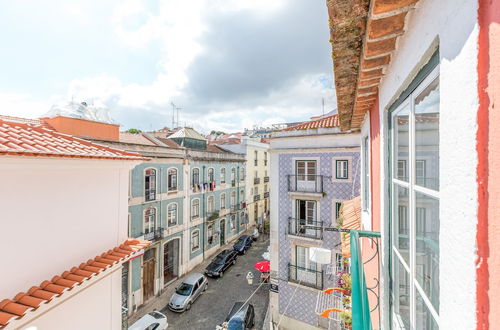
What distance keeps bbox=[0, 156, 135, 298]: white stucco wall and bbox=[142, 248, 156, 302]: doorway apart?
10.8 meters

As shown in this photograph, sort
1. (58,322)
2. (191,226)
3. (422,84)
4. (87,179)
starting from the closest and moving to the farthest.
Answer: (422,84), (58,322), (87,179), (191,226)

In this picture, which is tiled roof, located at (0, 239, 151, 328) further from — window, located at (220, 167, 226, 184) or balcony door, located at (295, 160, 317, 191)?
window, located at (220, 167, 226, 184)

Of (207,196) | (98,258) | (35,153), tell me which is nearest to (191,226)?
(207,196)

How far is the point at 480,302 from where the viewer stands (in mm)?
846

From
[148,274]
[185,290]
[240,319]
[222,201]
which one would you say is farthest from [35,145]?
[222,201]

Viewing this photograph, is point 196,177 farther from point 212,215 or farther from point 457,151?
point 457,151

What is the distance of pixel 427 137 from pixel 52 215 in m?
5.37

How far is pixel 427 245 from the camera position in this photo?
1628mm

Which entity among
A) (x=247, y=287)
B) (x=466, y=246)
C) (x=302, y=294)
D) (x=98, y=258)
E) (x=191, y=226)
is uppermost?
(x=466, y=246)

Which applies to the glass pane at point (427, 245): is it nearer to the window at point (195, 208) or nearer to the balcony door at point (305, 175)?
the balcony door at point (305, 175)

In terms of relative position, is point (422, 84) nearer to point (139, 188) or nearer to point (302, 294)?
point (302, 294)

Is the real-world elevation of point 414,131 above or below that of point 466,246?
above

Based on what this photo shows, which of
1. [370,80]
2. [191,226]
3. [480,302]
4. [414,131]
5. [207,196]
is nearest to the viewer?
[480,302]

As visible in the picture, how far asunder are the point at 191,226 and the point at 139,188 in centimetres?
559
